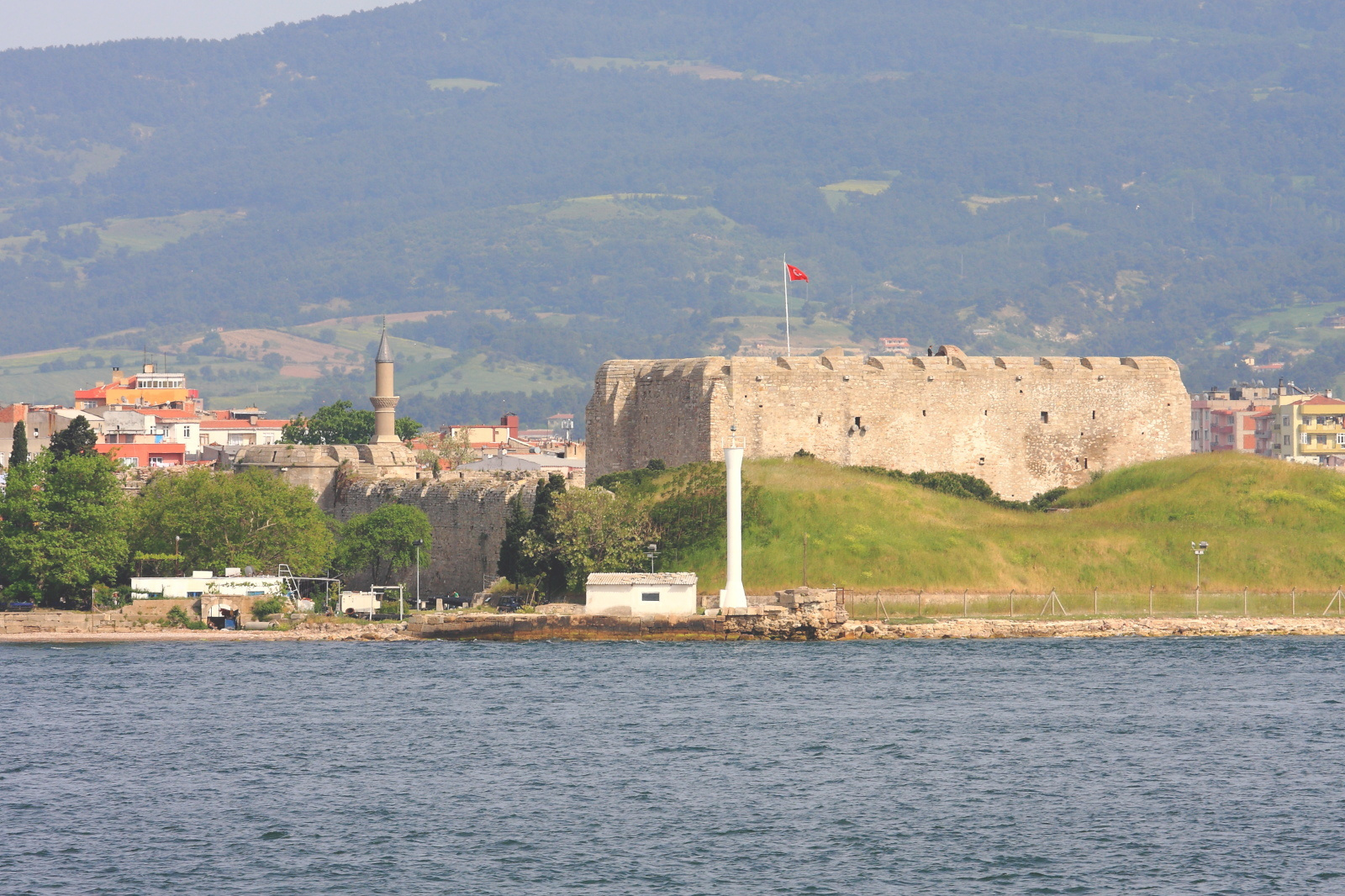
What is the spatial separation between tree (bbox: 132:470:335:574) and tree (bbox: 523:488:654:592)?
795cm

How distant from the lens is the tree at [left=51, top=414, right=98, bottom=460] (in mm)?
62088

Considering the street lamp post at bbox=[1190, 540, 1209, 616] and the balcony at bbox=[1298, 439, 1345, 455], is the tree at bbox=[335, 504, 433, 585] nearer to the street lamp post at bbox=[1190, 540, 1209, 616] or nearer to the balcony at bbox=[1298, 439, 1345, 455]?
the street lamp post at bbox=[1190, 540, 1209, 616]

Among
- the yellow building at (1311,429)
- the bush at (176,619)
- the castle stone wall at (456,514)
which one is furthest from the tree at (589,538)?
the yellow building at (1311,429)

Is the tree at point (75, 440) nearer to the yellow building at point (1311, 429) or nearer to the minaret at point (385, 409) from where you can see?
the minaret at point (385, 409)

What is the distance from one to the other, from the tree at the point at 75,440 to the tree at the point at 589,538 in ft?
52.4

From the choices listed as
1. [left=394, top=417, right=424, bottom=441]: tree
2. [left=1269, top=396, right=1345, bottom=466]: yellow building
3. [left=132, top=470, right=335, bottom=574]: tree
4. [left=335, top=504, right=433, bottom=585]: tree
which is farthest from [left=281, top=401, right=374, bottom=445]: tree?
[left=1269, top=396, right=1345, bottom=466]: yellow building

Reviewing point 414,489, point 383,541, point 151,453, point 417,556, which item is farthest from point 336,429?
point 417,556

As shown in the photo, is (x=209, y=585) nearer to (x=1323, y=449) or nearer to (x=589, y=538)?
(x=589, y=538)

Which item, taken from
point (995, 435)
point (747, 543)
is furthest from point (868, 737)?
point (995, 435)

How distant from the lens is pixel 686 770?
35.3 metres

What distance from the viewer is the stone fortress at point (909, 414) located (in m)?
59.4

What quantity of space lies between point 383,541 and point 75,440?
34.4ft

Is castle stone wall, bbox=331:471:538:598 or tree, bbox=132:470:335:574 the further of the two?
castle stone wall, bbox=331:471:538:598

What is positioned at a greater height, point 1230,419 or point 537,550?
point 1230,419
